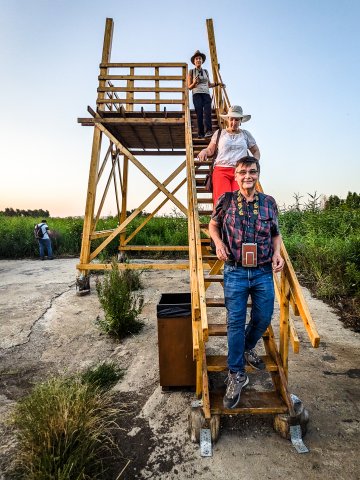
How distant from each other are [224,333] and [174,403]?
1046mm

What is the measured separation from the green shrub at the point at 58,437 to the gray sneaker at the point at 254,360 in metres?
1.52

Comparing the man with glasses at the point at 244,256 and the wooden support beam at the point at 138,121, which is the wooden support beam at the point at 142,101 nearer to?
the wooden support beam at the point at 138,121

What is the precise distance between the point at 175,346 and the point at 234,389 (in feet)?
2.95

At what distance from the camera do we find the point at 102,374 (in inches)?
153

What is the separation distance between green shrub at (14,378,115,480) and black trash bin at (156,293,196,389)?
2.94 ft

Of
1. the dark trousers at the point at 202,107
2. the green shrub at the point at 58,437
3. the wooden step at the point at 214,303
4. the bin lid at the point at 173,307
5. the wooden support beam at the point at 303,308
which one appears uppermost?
the dark trousers at the point at 202,107

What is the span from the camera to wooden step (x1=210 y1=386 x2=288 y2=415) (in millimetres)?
2830

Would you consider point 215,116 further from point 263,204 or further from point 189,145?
point 263,204

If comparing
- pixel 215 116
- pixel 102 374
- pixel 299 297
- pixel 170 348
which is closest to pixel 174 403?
pixel 170 348

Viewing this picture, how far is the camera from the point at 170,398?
3.57 m

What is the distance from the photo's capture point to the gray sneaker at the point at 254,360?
3180mm

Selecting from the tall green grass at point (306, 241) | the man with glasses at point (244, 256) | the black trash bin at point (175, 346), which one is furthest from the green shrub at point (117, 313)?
the tall green grass at point (306, 241)

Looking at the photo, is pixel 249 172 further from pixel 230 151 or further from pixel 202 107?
pixel 202 107

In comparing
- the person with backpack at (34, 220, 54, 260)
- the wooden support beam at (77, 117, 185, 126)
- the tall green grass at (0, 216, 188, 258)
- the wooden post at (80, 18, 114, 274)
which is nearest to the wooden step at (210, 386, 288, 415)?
the wooden post at (80, 18, 114, 274)
